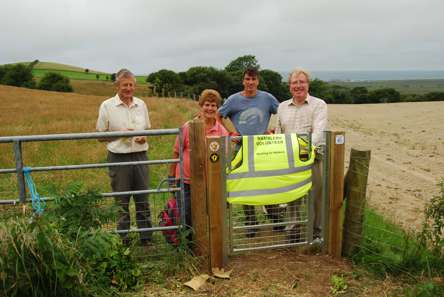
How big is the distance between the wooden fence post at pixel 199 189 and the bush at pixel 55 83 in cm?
6551

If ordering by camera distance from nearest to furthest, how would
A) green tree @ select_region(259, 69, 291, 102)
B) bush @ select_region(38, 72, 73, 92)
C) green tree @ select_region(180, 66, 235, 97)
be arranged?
green tree @ select_region(259, 69, 291, 102) → green tree @ select_region(180, 66, 235, 97) → bush @ select_region(38, 72, 73, 92)

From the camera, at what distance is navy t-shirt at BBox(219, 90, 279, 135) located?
5504 mm

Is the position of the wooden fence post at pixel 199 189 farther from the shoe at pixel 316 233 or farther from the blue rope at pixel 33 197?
the blue rope at pixel 33 197

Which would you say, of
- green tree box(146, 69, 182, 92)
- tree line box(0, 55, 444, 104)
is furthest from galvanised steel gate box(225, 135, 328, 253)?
green tree box(146, 69, 182, 92)

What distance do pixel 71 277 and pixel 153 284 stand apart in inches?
38.5

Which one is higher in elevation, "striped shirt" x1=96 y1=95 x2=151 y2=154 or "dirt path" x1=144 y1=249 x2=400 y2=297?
"striped shirt" x1=96 y1=95 x2=151 y2=154

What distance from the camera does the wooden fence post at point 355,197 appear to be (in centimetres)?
465

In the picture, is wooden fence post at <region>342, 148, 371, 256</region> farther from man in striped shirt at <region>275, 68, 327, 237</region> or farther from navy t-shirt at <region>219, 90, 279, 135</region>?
navy t-shirt at <region>219, 90, 279, 135</region>

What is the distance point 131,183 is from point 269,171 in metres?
1.66

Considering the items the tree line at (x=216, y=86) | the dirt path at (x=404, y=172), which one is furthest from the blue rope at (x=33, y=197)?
the tree line at (x=216, y=86)

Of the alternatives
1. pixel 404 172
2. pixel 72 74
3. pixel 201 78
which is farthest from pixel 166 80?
pixel 404 172

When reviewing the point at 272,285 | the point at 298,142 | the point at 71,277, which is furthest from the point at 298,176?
the point at 71,277

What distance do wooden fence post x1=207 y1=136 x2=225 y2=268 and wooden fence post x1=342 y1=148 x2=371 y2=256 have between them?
1.39m

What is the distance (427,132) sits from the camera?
22.3 metres
